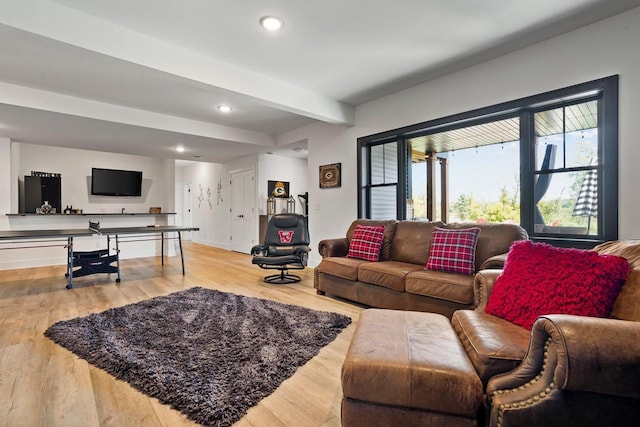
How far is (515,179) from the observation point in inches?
143

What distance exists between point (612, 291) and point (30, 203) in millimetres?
8032

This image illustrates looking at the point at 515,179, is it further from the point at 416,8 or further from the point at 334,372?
the point at 334,372

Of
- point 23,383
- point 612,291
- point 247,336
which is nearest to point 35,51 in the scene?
point 23,383

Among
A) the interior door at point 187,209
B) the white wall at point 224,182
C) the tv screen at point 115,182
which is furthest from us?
the interior door at point 187,209

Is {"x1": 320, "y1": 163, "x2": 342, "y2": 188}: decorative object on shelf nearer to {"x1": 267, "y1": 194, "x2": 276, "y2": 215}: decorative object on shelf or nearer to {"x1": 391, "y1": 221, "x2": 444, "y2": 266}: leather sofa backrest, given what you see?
{"x1": 391, "y1": 221, "x2": 444, "y2": 266}: leather sofa backrest

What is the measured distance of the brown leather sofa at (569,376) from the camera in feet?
3.07

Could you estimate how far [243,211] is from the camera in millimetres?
7332

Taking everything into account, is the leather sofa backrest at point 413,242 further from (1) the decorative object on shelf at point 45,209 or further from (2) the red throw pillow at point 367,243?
(1) the decorative object on shelf at point 45,209

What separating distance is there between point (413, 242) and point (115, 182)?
6.43 meters

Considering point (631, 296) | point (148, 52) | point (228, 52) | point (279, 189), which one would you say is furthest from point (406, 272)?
point (279, 189)

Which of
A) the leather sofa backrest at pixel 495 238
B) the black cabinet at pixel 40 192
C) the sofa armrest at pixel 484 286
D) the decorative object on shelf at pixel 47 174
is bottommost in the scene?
the sofa armrest at pixel 484 286

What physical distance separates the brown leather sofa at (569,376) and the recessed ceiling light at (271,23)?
2.65 meters

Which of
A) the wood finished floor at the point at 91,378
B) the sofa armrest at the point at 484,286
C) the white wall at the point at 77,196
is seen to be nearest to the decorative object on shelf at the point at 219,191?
the white wall at the point at 77,196

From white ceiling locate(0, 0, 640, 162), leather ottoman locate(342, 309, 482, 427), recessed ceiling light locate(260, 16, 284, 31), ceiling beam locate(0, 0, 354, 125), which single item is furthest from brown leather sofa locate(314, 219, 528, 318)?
recessed ceiling light locate(260, 16, 284, 31)
